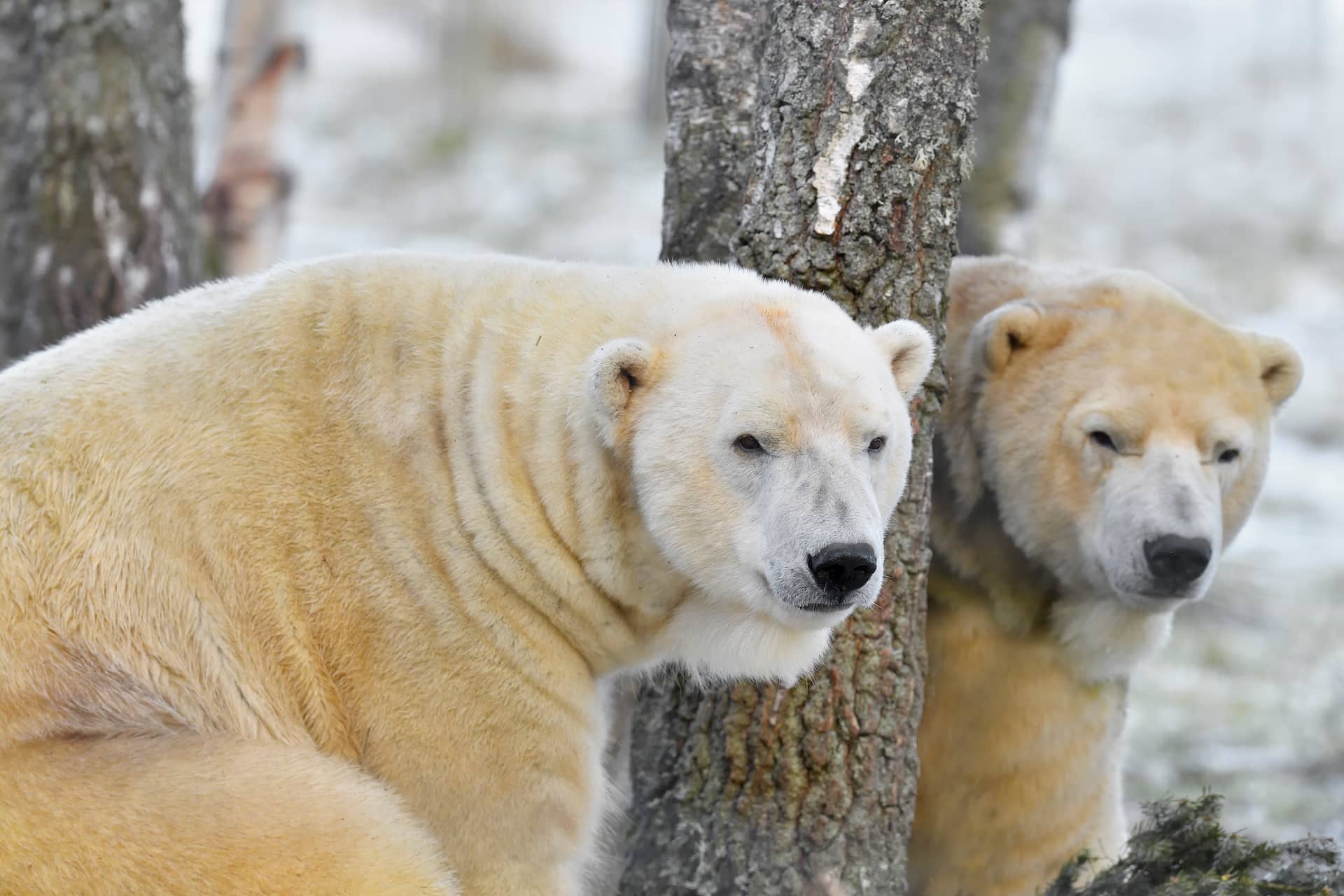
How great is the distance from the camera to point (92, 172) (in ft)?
17.2

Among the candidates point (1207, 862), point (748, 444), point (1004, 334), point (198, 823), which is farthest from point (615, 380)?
point (1207, 862)

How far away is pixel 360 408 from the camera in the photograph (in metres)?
3.09

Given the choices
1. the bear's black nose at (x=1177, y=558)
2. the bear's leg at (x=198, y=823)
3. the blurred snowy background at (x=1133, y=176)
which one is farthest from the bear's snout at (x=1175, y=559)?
the blurred snowy background at (x=1133, y=176)

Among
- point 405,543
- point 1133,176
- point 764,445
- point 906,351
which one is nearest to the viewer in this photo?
point 764,445

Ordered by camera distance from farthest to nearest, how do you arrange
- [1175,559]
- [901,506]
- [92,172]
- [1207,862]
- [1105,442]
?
[92,172] → [1105,442] → [1175,559] → [901,506] → [1207,862]

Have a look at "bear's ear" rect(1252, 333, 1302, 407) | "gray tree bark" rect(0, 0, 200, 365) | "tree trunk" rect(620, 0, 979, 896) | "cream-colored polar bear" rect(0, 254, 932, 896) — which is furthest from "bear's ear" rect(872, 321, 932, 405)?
"gray tree bark" rect(0, 0, 200, 365)

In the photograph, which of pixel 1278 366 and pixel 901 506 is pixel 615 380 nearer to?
pixel 901 506

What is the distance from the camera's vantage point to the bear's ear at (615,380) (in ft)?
9.48

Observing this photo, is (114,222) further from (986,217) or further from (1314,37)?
(1314,37)

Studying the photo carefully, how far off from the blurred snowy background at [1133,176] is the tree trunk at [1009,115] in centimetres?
291

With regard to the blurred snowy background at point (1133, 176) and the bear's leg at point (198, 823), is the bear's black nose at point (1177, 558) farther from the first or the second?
the blurred snowy background at point (1133, 176)

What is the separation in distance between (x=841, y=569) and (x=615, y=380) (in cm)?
62

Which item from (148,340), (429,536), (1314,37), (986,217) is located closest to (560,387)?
(429,536)

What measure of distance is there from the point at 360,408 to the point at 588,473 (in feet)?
1.76
